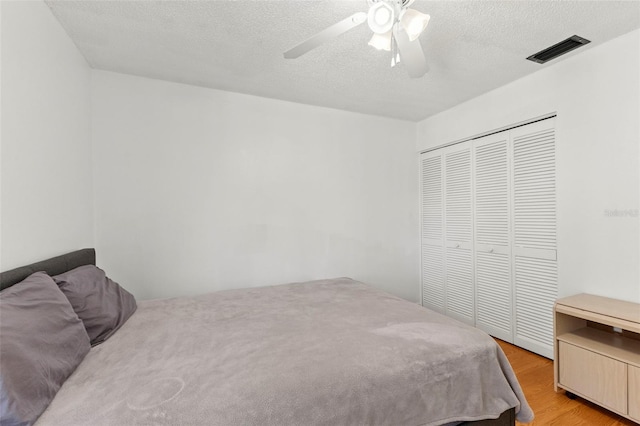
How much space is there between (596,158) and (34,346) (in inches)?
131

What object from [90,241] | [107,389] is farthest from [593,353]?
[90,241]

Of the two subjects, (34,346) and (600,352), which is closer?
(34,346)

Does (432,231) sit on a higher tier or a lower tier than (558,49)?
lower

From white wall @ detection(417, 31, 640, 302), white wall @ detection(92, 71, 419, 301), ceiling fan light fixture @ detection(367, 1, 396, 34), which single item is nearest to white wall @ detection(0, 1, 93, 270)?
white wall @ detection(92, 71, 419, 301)

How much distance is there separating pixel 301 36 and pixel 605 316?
2582mm

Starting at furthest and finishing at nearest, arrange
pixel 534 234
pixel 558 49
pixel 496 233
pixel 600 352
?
pixel 496 233 < pixel 534 234 < pixel 558 49 < pixel 600 352

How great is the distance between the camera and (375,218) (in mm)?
3650

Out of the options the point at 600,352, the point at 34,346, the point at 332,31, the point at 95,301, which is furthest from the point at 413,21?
the point at 600,352

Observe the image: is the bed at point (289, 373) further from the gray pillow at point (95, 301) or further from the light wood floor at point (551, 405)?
the light wood floor at point (551, 405)

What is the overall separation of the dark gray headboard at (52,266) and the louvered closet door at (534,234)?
3.43 m

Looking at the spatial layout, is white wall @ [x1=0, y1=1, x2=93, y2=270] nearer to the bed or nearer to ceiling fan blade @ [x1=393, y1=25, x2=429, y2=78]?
the bed

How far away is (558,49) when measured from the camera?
7.26 feet

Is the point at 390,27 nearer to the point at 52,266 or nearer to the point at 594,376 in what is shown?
the point at 52,266

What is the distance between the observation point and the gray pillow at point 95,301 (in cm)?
152
